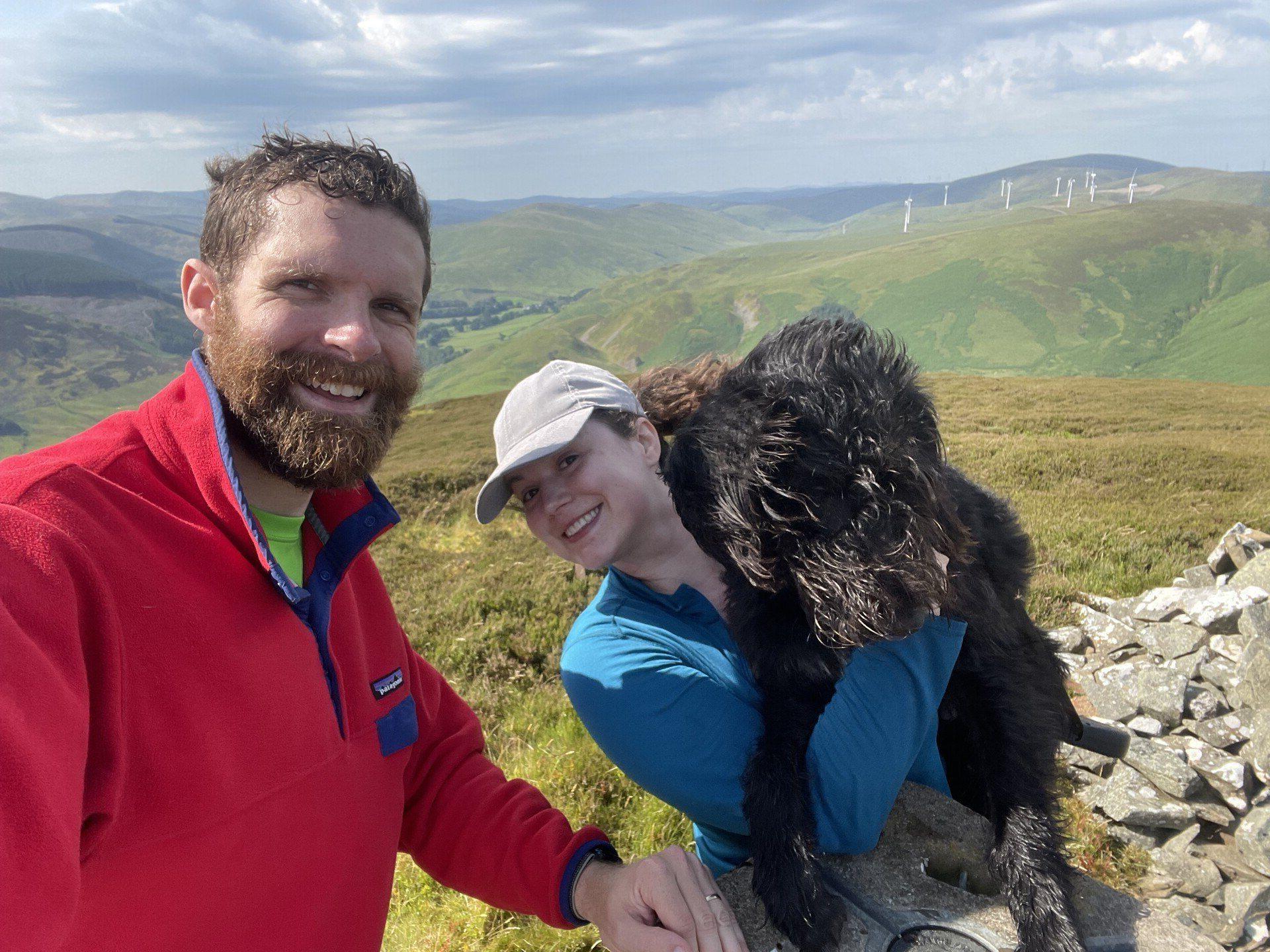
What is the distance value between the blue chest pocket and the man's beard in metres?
0.57

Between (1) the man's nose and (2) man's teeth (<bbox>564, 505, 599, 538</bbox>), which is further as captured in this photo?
(2) man's teeth (<bbox>564, 505, 599, 538</bbox>)

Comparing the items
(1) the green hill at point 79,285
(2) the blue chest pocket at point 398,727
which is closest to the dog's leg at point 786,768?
(2) the blue chest pocket at point 398,727

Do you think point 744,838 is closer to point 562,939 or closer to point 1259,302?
point 562,939

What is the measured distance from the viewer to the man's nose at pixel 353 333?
5.80 ft

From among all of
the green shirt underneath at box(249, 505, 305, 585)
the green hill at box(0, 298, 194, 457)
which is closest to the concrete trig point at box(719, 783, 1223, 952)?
the green shirt underneath at box(249, 505, 305, 585)

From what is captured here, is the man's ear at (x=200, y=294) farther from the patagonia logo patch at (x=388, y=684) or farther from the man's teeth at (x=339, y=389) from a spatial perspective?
the patagonia logo patch at (x=388, y=684)

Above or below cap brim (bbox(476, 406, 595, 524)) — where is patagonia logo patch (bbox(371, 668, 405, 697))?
below

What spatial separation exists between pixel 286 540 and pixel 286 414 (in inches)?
11.9

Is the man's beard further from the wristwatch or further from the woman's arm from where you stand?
the wristwatch

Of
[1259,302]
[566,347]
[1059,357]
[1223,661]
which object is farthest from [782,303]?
[1223,661]

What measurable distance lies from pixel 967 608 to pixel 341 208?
6.37ft

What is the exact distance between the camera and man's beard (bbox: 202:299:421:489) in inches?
66.6

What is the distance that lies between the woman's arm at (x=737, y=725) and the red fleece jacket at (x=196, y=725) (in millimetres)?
273

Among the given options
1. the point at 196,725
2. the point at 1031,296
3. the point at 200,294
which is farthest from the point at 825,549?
the point at 1031,296
